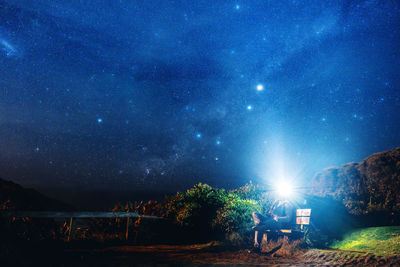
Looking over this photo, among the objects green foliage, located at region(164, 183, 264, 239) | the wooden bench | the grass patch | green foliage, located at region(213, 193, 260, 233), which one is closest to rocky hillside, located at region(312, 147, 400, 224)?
the grass patch

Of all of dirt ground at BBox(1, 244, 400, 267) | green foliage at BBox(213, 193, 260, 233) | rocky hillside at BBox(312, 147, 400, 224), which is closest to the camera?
dirt ground at BBox(1, 244, 400, 267)

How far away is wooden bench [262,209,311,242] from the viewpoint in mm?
10398

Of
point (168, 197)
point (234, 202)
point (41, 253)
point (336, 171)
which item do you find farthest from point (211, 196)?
point (336, 171)

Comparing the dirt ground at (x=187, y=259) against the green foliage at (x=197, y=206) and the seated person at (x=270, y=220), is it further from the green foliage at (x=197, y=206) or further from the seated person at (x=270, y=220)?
the green foliage at (x=197, y=206)

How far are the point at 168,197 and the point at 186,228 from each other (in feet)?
9.80

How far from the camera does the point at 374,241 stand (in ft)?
33.4

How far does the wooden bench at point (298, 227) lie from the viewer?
34.1 ft

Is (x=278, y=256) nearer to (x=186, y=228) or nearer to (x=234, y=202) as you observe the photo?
(x=234, y=202)

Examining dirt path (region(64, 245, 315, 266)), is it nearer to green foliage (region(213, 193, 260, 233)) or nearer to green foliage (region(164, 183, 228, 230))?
green foliage (region(213, 193, 260, 233))

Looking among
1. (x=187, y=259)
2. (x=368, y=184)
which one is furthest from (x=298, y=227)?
(x=368, y=184)

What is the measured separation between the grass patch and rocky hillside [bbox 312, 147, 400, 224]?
2920 millimetres

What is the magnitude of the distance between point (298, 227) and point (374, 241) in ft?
9.59

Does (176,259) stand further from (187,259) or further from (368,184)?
(368,184)

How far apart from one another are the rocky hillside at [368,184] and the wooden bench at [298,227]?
5.17 metres
